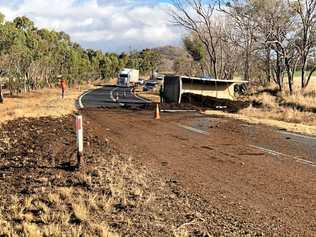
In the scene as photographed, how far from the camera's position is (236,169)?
11055 mm

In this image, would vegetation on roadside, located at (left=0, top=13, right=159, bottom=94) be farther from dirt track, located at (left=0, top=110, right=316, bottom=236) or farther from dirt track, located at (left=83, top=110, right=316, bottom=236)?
dirt track, located at (left=0, top=110, right=316, bottom=236)

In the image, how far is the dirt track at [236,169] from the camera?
7.76m

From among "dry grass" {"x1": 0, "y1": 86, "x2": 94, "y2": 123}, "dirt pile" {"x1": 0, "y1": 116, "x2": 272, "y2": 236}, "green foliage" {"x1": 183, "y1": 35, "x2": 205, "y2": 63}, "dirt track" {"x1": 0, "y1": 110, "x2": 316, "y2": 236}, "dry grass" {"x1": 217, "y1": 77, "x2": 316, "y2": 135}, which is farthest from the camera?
"green foliage" {"x1": 183, "y1": 35, "x2": 205, "y2": 63}

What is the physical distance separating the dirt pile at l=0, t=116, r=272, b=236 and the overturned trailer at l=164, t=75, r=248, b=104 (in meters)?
23.5

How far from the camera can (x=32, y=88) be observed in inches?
2847

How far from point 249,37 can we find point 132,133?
108 feet

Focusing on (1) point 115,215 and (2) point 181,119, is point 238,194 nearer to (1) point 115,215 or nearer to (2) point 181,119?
(1) point 115,215

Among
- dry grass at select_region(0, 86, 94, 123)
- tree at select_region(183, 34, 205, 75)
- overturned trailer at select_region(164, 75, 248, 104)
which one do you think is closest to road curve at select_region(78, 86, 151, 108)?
dry grass at select_region(0, 86, 94, 123)

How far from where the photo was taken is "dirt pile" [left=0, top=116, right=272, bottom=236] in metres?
7.07

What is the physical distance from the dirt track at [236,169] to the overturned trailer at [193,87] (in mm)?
16234

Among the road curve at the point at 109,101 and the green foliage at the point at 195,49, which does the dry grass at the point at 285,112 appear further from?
the green foliage at the point at 195,49

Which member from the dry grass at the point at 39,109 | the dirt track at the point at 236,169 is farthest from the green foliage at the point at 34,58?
the dirt track at the point at 236,169

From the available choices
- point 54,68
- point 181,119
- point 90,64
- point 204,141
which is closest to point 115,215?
point 204,141

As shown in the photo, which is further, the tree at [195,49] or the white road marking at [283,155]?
the tree at [195,49]
